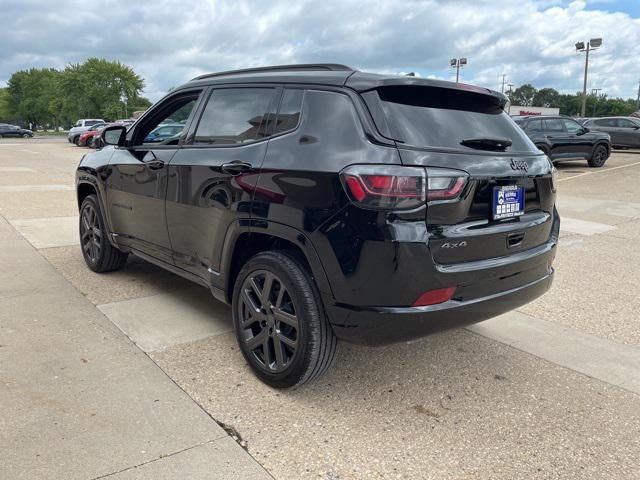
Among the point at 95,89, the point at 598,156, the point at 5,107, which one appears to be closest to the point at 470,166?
the point at 598,156

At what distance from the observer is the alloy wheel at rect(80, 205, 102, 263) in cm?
519

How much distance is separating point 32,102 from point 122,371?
106745 mm

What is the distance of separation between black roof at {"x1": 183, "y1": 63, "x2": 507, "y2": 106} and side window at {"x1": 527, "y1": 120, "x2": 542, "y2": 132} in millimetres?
14086

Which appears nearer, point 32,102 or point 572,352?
point 572,352

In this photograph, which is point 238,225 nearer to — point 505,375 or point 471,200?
point 471,200

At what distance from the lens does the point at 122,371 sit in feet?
10.8

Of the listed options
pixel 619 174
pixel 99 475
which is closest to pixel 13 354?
pixel 99 475

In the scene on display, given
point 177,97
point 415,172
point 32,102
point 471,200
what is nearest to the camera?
point 415,172

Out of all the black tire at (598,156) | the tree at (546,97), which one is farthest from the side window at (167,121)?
the tree at (546,97)

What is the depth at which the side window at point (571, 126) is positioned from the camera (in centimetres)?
1644

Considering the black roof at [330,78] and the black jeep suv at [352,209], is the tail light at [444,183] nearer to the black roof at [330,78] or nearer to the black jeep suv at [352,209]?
the black jeep suv at [352,209]

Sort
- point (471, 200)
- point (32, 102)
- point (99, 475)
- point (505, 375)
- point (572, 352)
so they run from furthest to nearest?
point (32, 102)
point (572, 352)
point (505, 375)
point (471, 200)
point (99, 475)

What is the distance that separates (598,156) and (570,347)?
15.6 metres

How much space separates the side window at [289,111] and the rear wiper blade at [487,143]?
3.05 feet
